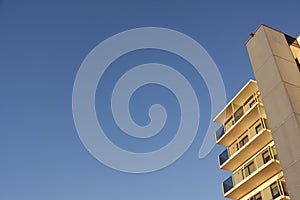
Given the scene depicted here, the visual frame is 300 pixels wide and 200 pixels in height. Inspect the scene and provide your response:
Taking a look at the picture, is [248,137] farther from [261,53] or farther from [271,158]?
[261,53]

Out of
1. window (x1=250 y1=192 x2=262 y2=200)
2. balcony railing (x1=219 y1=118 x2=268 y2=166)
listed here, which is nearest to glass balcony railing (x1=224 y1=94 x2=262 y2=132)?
balcony railing (x1=219 y1=118 x2=268 y2=166)

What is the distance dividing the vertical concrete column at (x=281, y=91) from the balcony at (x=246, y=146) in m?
8.78

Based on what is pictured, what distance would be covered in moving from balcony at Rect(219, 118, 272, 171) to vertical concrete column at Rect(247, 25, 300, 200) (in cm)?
878

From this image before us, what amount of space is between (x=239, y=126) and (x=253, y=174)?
510cm

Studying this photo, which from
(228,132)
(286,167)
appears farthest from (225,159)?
(286,167)

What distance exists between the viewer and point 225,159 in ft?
95.5

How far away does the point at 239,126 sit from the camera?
1111 inches

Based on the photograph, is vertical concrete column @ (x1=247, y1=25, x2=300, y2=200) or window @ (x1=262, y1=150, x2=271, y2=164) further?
window @ (x1=262, y1=150, x2=271, y2=164)

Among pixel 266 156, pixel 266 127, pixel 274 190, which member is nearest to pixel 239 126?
pixel 266 127

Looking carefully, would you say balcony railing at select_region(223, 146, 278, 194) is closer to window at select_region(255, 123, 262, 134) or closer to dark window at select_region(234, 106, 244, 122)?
window at select_region(255, 123, 262, 134)

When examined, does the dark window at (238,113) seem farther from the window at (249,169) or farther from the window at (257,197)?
the window at (257,197)

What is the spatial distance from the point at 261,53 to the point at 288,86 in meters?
2.91

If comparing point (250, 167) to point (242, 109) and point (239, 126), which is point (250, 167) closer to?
point (239, 126)

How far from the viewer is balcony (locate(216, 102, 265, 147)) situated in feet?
87.2
